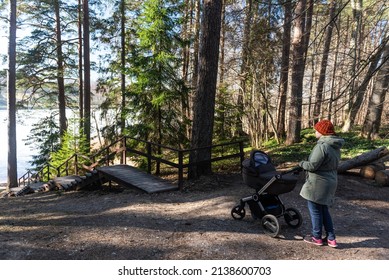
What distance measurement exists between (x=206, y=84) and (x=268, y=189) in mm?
4596

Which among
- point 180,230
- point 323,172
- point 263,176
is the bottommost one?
point 180,230

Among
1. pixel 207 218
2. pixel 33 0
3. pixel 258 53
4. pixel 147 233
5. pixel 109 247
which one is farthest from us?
pixel 33 0

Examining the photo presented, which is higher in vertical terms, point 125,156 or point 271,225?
point 125,156

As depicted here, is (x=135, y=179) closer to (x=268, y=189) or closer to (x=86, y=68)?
(x=268, y=189)

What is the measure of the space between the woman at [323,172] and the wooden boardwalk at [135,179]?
4.44 metres

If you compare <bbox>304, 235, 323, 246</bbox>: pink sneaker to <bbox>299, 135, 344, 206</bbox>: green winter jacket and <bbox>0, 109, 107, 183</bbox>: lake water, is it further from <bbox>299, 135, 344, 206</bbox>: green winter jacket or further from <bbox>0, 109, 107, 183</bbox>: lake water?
<bbox>0, 109, 107, 183</bbox>: lake water

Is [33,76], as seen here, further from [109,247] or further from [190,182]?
[109,247]

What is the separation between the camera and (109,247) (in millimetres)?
4512

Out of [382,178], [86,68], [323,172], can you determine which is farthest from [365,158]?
[86,68]

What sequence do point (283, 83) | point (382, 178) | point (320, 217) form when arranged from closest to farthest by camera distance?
point (320, 217), point (382, 178), point (283, 83)

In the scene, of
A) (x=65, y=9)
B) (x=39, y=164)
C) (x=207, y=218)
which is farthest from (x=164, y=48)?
(x=39, y=164)

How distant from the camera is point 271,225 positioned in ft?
15.8

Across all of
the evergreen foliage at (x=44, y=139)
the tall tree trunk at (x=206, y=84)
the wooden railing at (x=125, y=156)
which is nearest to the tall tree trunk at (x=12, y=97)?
the wooden railing at (x=125, y=156)

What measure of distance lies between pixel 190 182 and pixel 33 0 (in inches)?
613
